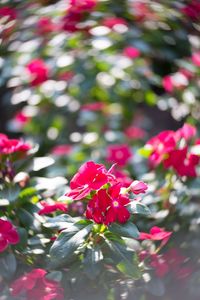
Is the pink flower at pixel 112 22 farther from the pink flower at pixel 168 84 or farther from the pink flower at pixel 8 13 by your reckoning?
the pink flower at pixel 8 13

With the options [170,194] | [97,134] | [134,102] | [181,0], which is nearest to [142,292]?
[170,194]

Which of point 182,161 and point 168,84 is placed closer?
point 182,161

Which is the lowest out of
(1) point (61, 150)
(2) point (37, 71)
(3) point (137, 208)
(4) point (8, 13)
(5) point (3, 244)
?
(1) point (61, 150)

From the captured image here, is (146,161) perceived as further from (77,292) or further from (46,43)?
(77,292)

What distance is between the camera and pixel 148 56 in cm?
309

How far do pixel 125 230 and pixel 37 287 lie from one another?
1.03 feet

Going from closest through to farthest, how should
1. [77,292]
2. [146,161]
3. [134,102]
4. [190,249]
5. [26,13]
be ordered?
[77,292], [190,249], [26,13], [146,161], [134,102]

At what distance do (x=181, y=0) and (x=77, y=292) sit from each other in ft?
3.02

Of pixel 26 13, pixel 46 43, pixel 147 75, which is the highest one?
pixel 26 13

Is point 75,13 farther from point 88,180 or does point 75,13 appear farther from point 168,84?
point 88,180

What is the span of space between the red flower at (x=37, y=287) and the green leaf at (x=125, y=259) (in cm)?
20

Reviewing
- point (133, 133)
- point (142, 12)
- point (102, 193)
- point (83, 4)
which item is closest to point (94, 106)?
point (133, 133)

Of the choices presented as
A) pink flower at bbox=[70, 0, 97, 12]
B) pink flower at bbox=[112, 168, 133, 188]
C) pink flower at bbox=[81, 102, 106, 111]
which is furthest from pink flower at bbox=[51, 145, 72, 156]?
pink flower at bbox=[70, 0, 97, 12]

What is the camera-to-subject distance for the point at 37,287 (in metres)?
1.65
